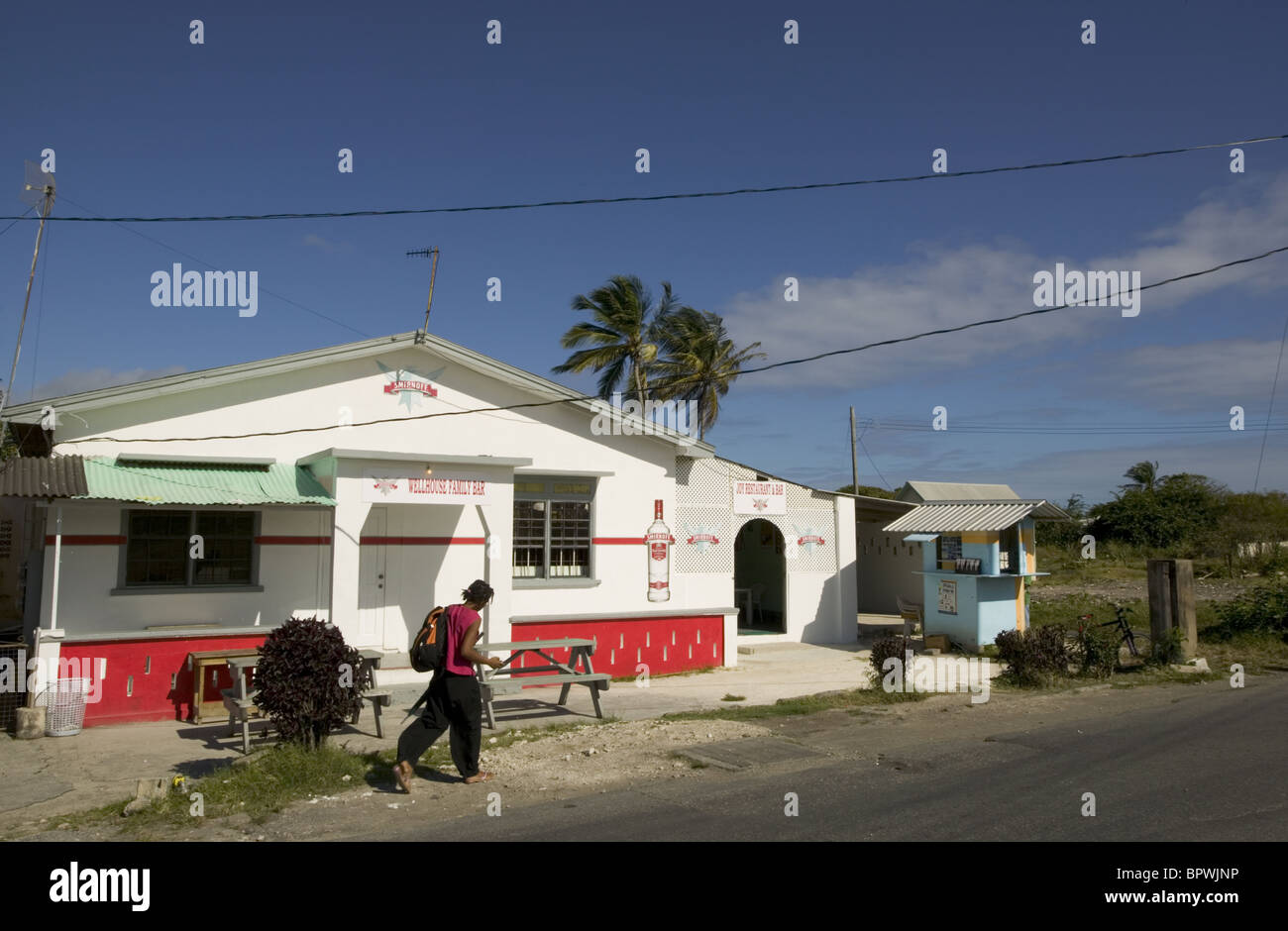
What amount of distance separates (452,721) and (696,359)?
24763mm

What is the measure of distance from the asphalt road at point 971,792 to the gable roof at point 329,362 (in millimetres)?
7351

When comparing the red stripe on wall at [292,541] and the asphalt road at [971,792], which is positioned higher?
the red stripe on wall at [292,541]

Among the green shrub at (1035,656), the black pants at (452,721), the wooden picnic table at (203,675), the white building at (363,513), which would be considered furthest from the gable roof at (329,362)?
the black pants at (452,721)

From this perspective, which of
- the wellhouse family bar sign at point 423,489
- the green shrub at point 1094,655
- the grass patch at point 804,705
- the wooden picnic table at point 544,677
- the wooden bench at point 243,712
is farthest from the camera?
the green shrub at point 1094,655

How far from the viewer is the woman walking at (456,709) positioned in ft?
25.0

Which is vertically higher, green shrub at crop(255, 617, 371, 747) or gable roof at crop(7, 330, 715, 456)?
gable roof at crop(7, 330, 715, 456)

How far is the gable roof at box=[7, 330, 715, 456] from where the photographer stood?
12008 mm

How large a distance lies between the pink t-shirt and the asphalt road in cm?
120

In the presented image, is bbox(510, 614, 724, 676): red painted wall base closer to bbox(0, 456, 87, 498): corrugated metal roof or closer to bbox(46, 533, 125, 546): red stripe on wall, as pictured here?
bbox(46, 533, 125, 546): red stripe on wall

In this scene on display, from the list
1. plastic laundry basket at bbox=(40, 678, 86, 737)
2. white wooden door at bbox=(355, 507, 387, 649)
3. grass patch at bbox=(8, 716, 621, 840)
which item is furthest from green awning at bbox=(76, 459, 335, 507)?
grass patch at bbox=(8, 716, 621, 840)

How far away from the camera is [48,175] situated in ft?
40.8

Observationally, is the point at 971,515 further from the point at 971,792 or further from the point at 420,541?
the point at 971,792

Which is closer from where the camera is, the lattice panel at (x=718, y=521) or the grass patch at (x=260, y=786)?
the grass patch at (x=260, y=786)

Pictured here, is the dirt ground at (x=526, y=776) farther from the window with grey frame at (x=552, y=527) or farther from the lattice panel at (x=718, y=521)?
the lattice panel at (x=718, y=521)
